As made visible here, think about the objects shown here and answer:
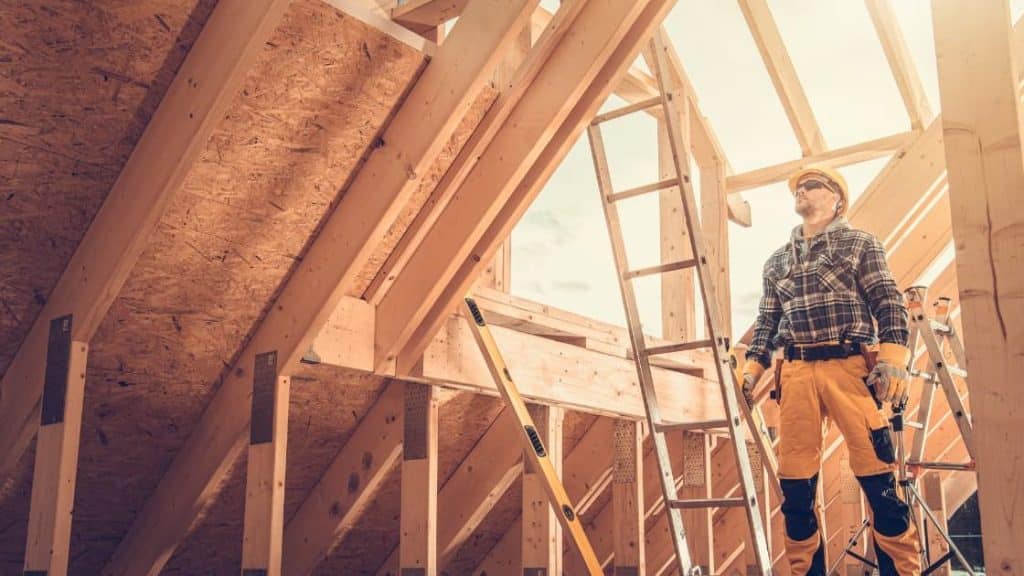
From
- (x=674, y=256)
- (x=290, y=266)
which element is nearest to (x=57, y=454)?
(x=290, y=266)

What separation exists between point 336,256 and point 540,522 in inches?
67.7

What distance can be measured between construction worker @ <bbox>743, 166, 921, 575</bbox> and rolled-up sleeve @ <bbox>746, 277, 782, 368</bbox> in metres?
0.07

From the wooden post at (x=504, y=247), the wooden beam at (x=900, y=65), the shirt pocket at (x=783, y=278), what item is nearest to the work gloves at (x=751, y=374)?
the shirt pocket at (x=783, y=278)

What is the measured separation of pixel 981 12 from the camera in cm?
195

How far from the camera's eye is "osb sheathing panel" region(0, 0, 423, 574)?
3.51m

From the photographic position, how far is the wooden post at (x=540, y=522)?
15.9 feet

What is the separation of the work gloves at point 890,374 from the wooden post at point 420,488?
1.81 metres

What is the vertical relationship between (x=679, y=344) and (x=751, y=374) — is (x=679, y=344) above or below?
above

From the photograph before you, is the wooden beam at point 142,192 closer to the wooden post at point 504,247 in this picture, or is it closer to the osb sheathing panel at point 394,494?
the wooden post at point 504,247

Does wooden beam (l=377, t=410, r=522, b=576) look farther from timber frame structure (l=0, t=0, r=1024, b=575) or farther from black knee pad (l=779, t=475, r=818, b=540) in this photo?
black knee pad (l=779, t=475, r=818, b=540)

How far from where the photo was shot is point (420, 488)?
4.32 metres

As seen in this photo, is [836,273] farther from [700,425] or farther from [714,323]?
[700,425]

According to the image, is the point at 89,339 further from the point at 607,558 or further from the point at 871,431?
the point at 607,558

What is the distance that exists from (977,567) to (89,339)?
822 cm
